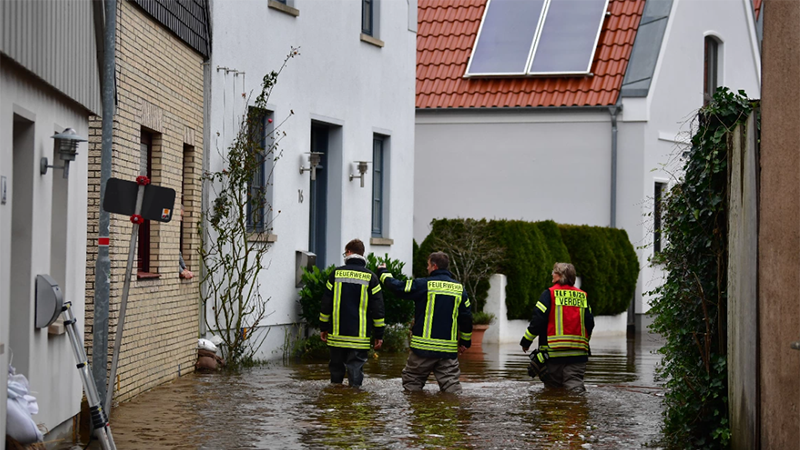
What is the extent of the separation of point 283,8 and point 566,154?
10740mm

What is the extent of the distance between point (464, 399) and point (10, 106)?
22.9 ft

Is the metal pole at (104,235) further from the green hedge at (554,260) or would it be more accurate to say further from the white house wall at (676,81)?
the white house wall at (676,81)

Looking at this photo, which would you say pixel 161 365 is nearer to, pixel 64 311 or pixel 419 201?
pixel 64 311

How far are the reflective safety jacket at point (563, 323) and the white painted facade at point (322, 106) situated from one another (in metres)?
4.85

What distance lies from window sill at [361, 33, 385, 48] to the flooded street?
6.20 m

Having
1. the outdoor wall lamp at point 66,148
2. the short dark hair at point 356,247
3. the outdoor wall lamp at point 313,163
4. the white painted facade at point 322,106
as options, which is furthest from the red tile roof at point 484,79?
the outdoor wall lamp at point 66,148

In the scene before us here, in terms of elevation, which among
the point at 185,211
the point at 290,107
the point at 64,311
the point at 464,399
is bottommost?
the point at 464,399

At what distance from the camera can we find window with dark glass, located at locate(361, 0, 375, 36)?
21483 millimetres

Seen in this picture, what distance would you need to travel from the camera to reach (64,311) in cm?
941

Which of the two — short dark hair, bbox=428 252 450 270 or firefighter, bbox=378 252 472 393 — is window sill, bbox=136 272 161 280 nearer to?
firefighter, bbox=378 252 472 393

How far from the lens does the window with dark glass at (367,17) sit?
21.5 meters

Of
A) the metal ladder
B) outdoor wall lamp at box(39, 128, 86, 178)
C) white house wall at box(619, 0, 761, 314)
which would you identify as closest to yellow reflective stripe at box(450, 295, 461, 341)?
outdoor wall lamp at box(39, 128, 86, 178)

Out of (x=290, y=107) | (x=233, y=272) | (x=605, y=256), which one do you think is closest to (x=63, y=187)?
(x=233, y=272)

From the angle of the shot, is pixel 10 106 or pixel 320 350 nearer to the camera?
pixel 10 106
